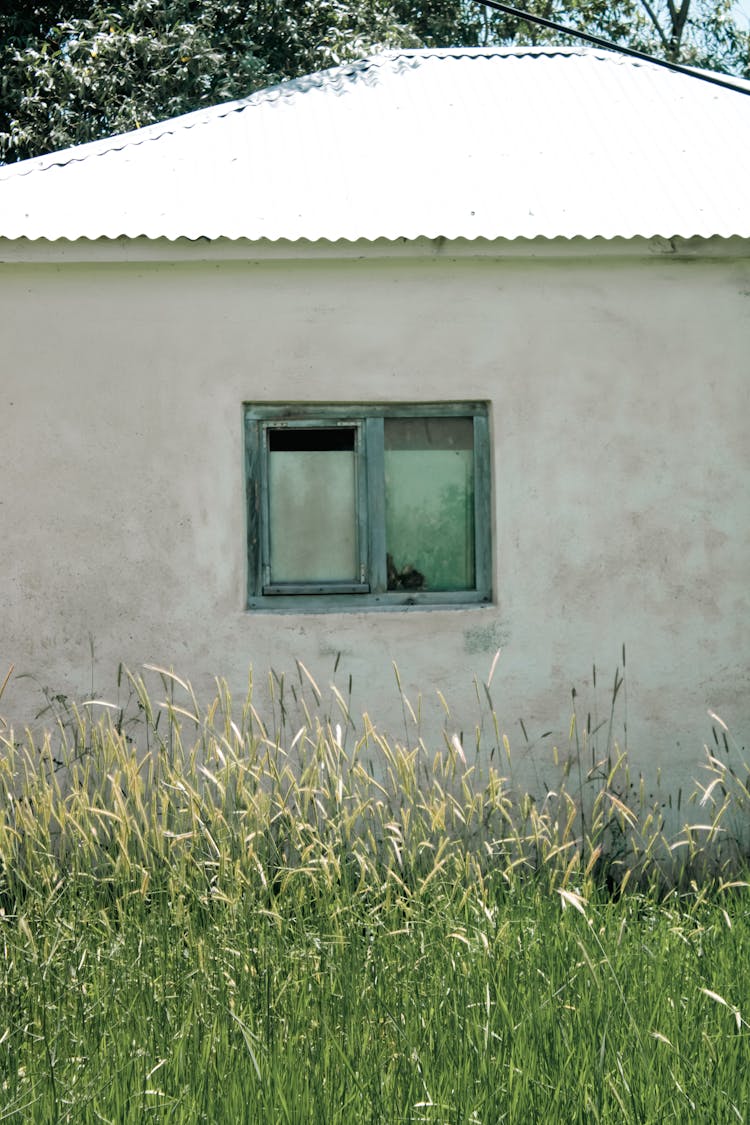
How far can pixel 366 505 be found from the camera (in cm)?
615

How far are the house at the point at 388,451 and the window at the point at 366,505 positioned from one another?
0.04ft

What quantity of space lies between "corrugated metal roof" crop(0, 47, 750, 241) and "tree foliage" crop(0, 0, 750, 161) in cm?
459

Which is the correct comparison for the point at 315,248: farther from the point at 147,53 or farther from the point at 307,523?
the point at 147,53

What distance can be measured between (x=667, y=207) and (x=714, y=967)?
374 centimetres

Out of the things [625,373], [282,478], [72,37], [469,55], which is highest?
[72,37]

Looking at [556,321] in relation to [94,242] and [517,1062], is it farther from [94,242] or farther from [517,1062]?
[517,1062]

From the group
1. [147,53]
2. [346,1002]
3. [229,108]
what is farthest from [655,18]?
[346,1002]

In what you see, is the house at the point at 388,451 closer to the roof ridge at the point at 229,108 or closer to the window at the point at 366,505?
the window at the point at 366,505

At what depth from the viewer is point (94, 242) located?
231 inches

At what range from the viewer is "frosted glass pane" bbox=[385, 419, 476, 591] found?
6.18 metres

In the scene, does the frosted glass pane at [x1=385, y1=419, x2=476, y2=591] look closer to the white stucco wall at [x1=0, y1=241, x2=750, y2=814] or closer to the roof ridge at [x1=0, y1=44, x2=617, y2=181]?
the white stucco wall at [x1=0, y1=241, x2=750, y2=814]

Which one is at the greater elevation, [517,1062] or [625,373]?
[625,373]

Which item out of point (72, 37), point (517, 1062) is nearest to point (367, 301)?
point (517, 1062)

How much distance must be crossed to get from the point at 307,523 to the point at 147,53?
7984mm
